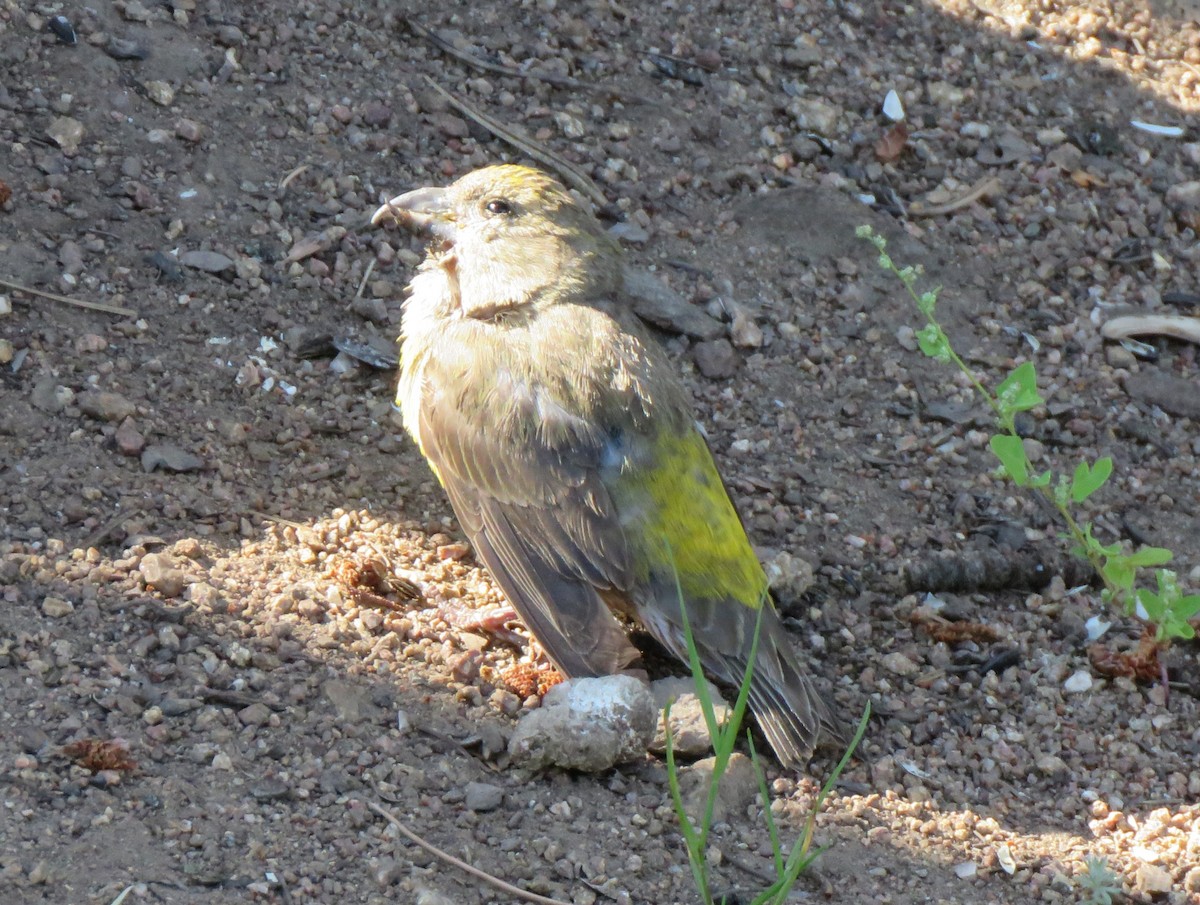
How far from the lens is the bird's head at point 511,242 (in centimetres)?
548

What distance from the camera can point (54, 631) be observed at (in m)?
4.25

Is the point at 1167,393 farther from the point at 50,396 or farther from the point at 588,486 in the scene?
the point at 50,396

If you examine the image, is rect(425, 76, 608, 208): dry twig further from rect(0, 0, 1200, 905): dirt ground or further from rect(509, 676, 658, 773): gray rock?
rect(509, 676, 658, 773): gray rock

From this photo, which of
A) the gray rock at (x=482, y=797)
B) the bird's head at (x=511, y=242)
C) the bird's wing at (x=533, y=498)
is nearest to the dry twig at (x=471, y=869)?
the gray rock at (x=482, y=797)

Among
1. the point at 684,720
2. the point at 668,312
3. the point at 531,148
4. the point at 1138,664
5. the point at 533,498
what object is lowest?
the point at 684,720

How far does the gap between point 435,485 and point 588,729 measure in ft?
5.24

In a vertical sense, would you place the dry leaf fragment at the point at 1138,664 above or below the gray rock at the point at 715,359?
below

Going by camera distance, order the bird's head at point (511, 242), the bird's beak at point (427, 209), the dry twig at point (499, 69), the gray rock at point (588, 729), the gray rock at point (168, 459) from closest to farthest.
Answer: the gray rock at point (588, 729)
the gray rock at point (168, 459)
the bird's head at point (511, 242)
the bird's beak at point (427, 209)
the dry twig at point (499, 69)

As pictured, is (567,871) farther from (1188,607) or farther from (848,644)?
(1188,607)

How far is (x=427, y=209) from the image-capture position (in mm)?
5719

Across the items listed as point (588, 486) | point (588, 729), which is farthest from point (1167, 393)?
point (588, 729)

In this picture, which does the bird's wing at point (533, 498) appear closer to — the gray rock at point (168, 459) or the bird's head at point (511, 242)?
the bird's head at point (511, 242)

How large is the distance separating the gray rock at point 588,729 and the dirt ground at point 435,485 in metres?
0.10

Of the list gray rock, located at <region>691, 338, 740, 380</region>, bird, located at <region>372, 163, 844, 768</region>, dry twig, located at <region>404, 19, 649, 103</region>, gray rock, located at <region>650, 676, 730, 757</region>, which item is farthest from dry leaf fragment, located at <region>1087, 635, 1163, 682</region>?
dry twig, located at <region>404, 19, 649, 103</region>
